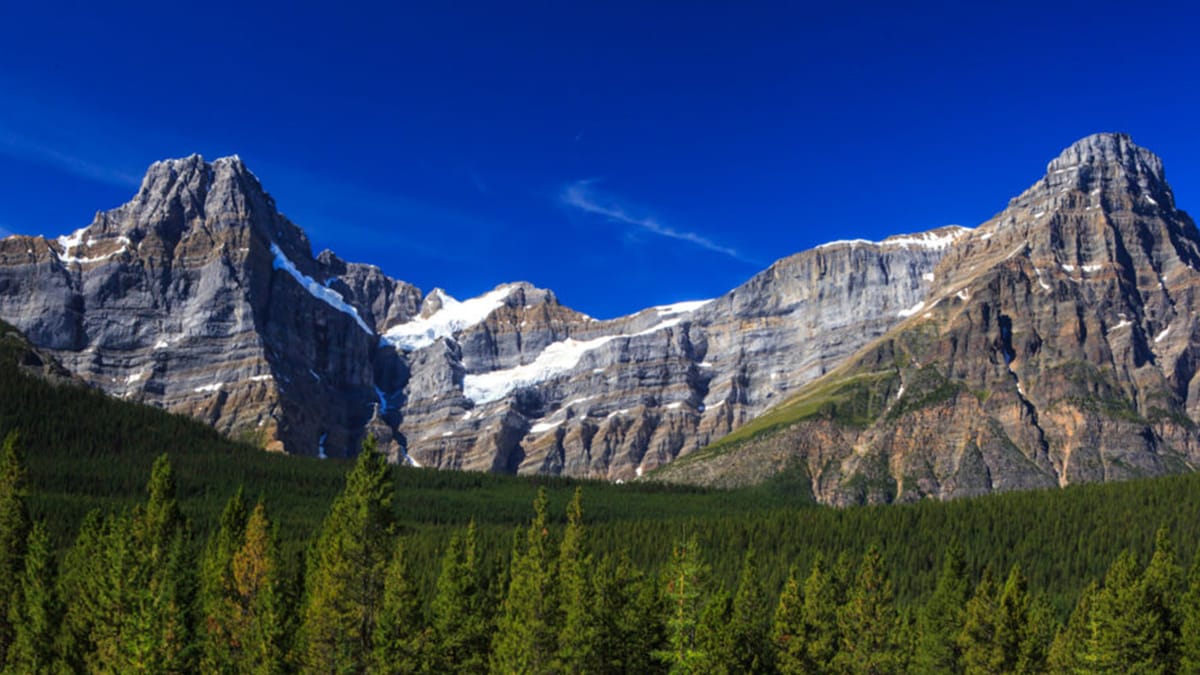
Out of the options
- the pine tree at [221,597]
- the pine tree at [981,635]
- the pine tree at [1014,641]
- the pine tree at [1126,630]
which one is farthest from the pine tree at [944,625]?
the pine tree at [221,597]

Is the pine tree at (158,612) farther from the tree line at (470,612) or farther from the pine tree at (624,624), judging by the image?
the pine tree at (624,624)

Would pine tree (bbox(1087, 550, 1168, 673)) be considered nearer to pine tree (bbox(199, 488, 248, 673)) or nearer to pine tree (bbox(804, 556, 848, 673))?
pine tree (bbox(804, 556, 848, 673))

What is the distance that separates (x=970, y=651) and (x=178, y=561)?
6099 cm

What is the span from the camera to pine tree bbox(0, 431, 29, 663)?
3009 inches

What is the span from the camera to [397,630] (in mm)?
62250

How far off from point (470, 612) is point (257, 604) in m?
16.9

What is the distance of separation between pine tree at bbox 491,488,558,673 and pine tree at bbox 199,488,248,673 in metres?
16.7

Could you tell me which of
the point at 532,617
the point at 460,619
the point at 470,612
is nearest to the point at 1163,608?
the point at 532,617

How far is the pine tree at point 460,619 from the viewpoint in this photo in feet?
251

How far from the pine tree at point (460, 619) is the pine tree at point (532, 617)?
326 centimetres

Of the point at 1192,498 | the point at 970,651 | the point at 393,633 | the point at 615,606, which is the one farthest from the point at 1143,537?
the point at 393,633

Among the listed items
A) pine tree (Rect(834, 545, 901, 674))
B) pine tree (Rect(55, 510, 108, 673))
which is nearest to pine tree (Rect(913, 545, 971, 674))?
pine tree (Rect(834, 545, 901, 674))

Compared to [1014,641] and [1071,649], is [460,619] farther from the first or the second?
[1071,649]

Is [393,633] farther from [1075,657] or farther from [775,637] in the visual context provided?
[1075,657]
